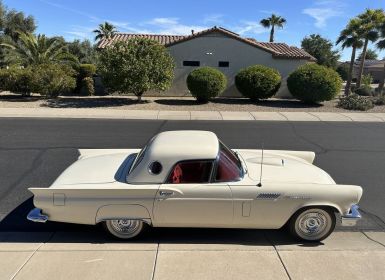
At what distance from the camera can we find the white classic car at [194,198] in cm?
455

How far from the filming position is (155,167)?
466 cm

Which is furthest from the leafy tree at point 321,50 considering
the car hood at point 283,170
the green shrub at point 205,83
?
the car hood at point 283,170

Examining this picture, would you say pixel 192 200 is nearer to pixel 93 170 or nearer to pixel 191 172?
pixel 191 172

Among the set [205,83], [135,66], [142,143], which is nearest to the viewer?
[142,143]

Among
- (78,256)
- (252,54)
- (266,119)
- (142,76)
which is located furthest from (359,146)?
(252,54)

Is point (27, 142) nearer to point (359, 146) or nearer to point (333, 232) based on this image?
point (333, 232)

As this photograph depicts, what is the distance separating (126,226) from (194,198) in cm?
94

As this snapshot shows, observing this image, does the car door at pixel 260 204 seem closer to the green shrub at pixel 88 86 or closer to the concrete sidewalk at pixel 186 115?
the concrete sidewalk at pixel 186 115

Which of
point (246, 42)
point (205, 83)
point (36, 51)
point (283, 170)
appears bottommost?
point (283, 170)

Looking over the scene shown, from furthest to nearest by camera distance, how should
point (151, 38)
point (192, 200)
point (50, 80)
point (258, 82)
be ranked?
point (151, 38) → point (258, 82) → point (50, 80) → point (192, 200)

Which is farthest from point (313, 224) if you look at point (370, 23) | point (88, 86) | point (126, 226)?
point (370, 23)

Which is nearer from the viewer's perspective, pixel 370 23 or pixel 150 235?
pixel 150 235

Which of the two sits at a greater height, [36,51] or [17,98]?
[36,51]

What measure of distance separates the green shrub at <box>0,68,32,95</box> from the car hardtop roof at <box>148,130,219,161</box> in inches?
634
